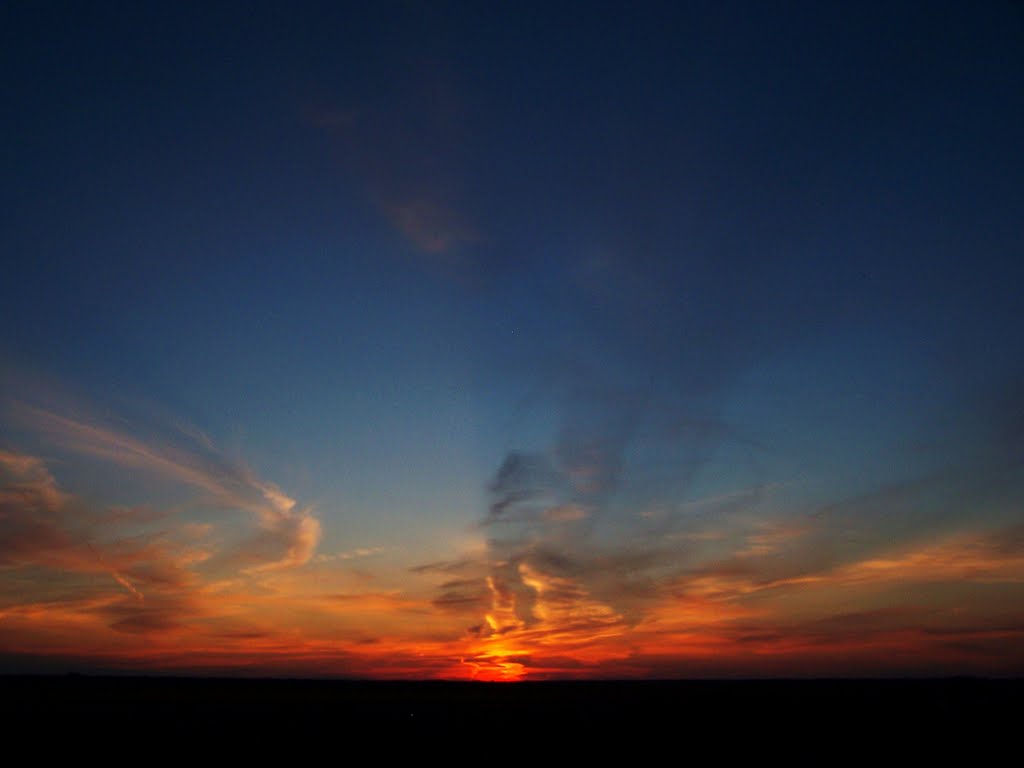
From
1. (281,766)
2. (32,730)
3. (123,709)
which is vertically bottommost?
(281,766)

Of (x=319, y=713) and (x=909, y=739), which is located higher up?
(x=319, y=713)

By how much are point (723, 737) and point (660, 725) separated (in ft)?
22.4

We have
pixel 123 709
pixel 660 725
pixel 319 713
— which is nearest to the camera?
pixel 660 725

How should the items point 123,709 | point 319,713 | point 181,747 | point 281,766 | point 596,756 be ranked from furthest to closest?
point 123,709 < point 319,713 < point 181,747 < point 596,756 < point 281,766

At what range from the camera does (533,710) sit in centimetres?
5359

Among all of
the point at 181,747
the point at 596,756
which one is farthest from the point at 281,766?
the point at 596,756

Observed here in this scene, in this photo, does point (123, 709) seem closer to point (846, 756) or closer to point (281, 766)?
point (281, 766)

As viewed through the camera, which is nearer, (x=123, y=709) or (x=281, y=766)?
(x=281, y=766)

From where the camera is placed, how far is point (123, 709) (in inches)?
2087

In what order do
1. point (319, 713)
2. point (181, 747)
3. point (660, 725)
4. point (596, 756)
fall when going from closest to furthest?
point (596, 756) → point (181, 747) → point (660, 725) → point (319, 713)

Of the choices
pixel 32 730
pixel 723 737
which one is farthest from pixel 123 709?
pixel 723 737

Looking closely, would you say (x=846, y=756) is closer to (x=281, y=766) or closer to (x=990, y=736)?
(x=990, y=736)

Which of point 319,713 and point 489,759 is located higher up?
point 319,713

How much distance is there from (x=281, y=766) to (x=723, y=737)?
2106 cm
